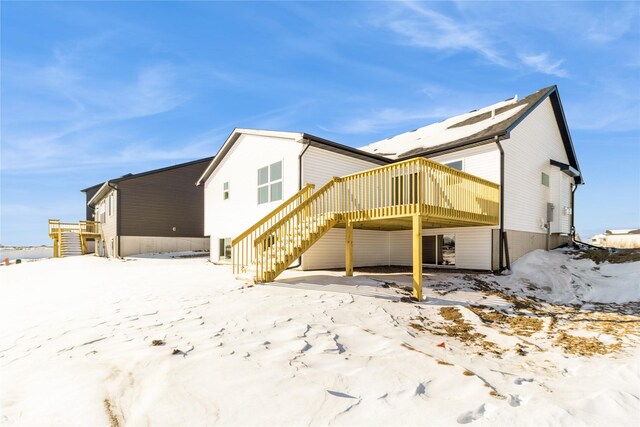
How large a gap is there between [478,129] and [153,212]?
2260 cm

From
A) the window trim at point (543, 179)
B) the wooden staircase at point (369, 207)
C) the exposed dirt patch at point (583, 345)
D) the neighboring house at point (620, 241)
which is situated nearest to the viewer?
the exposed dirt patch at point (583, 345)

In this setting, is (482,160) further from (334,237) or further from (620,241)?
(620,241)

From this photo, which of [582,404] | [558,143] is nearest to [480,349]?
[582,404]

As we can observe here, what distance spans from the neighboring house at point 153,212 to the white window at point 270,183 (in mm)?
14219

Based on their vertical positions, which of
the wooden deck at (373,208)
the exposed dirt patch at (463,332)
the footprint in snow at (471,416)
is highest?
the wooden deck at (373,208)

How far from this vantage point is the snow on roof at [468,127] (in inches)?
556

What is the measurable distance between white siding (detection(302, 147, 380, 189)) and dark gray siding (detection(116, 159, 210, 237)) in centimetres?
1735

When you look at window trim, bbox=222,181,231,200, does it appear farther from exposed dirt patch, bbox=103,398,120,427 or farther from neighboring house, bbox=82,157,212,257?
exposed dirt patch, bbox=103,398,120,427

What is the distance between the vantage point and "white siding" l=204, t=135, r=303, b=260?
1366 centimetres

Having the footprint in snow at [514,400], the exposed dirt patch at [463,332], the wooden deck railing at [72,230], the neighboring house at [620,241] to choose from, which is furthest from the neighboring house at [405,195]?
the wooden deck railing at [72,230]

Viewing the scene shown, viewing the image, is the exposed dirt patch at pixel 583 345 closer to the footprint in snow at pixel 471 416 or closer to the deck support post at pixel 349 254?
the footprint in snow at pixel 471 416

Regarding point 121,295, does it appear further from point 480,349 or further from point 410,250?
point 410,250

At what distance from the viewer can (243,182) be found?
16562 mm

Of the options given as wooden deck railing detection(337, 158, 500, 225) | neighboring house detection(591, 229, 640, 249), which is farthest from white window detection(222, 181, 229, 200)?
neighboring house detection(591, 229, 640, 249)
